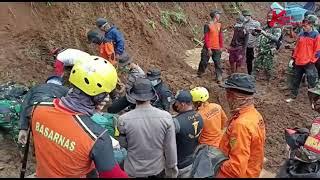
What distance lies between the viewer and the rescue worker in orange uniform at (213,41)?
1098 centimetres

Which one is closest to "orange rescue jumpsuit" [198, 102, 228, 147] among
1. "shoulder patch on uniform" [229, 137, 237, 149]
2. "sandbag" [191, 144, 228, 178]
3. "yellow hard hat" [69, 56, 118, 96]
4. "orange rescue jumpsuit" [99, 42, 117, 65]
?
"sandbag" [191, 144, 228, 178]

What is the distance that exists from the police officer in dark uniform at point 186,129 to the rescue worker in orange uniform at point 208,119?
0.45m

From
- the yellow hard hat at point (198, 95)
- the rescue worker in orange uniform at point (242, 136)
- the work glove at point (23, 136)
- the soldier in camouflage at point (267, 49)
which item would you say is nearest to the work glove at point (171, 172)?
the rescue worker in orange uniform at point (242, 136)

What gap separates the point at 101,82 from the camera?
3703 millimetres

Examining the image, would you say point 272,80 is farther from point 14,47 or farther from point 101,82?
point 101,82

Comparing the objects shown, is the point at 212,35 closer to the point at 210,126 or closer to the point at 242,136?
the point at 210,126

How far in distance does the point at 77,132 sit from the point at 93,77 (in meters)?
0.47

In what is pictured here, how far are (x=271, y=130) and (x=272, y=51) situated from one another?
3063mm

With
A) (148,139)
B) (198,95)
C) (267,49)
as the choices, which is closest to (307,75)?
(267,49)

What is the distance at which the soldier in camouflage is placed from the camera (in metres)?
11.5

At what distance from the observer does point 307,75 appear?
1065 centimetres

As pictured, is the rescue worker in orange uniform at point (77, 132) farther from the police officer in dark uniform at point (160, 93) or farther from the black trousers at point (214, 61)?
the black trousers at point (214, 61)

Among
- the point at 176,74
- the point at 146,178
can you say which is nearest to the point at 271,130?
the point at 176,74

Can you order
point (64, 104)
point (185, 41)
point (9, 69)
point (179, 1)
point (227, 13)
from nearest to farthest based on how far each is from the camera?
point (64, 104)
point (9, 69)
point (185, 41)
point (179, 1)
point (227, 13)
